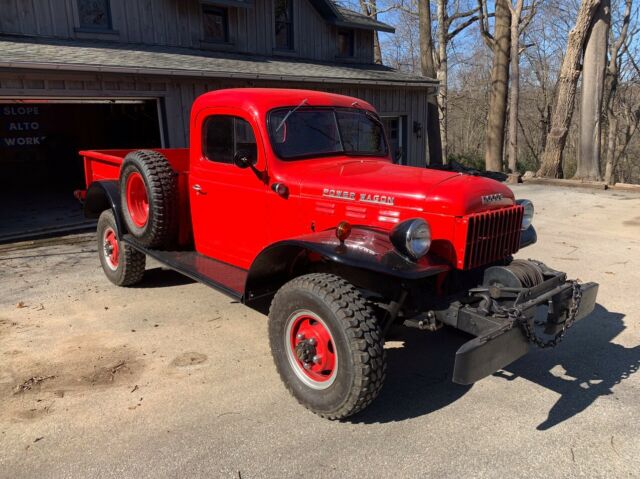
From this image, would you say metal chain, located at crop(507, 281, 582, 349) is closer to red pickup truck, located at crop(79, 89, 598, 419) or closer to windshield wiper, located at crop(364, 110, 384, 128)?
red pickup truck, located at crop(79, 89, 598, 419)

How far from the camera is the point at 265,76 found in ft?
33.8

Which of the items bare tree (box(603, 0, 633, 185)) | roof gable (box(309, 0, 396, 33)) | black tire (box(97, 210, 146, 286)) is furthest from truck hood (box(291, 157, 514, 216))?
bare tree (box(603, 0, 633, 185))

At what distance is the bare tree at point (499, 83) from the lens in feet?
59.4

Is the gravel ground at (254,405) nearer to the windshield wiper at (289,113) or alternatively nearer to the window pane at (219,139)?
the window pane at (219,139)

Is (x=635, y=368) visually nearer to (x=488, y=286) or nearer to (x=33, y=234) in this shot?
(x=488, y=286)

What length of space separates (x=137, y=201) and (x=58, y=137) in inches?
519

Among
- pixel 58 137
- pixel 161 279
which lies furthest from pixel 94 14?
pixel 161 279

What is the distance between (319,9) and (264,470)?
14.6 metres

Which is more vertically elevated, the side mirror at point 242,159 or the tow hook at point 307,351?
the side mirror at point 242,159

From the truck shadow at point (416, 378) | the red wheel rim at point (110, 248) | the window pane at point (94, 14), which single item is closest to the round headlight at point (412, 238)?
the truck shadow at point (416, 378)

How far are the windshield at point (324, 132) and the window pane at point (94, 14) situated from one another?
8606mm

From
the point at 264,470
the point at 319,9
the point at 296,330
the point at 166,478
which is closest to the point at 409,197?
the point at 296,330

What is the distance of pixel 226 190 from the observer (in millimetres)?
4344

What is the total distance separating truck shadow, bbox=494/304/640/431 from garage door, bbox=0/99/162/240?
40.5 feet
